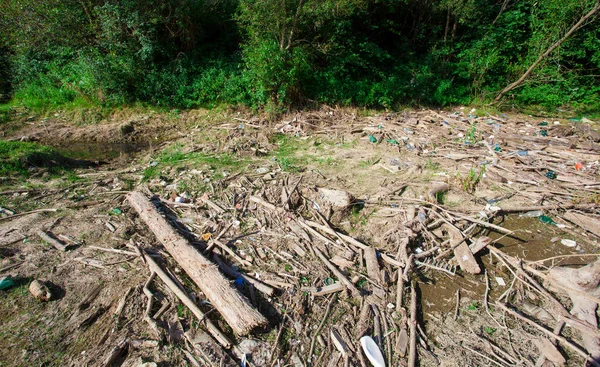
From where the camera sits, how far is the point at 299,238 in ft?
12.9

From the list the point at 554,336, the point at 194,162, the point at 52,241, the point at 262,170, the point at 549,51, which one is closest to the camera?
the point at 554,336

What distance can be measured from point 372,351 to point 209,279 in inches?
67.2

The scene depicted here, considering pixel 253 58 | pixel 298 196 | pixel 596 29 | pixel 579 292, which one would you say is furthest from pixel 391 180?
pixel 596 29

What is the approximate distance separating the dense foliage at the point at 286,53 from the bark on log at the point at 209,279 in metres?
5.06

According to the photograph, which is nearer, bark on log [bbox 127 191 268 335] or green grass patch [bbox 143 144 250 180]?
bark on log [bbox 127 191 268 335]

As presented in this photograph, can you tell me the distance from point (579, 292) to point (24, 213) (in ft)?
22.5

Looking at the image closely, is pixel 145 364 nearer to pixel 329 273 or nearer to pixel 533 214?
pixel 329 273

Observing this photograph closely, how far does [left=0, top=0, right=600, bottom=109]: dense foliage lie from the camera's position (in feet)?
26.2

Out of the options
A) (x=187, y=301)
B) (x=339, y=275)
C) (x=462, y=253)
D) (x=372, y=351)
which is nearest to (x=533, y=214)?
(x=462, y=253)

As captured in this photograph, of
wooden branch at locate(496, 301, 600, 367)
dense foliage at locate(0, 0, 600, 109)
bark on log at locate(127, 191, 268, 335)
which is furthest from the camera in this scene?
dense foliage at locate(0, 0, 600, 109)

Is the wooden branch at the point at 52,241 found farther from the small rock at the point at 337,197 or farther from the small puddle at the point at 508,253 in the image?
the small puddle at the point at 508,253

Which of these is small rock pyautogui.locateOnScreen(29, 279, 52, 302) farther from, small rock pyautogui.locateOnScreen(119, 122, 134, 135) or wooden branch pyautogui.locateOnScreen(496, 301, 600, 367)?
small rock pyautogui.locateOnScreen(119, 122, 134, 135)

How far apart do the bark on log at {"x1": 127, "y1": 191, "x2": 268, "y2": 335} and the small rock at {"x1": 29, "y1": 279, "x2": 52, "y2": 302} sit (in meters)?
1.12

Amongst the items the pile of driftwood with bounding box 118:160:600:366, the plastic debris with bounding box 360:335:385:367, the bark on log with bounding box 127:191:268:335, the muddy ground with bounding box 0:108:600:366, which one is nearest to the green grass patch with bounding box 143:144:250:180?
the muddy ground with bounding box 0:108:600:366
